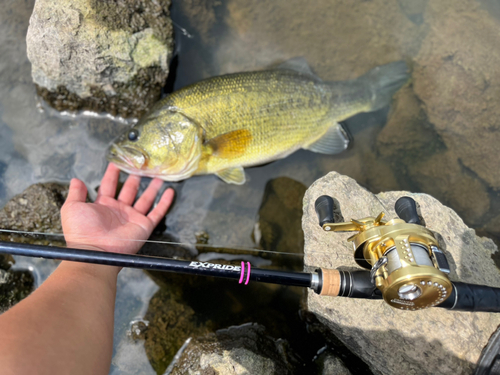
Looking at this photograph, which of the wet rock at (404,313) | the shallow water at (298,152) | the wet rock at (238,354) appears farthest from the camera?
the shallow water at (298,152)

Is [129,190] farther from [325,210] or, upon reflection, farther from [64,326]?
[325,210]

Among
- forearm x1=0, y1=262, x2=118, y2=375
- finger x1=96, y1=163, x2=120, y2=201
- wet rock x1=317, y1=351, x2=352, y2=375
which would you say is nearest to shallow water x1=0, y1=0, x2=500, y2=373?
finger x1=96, y1=163, x2=120, y2=201

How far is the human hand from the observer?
2.61 metres

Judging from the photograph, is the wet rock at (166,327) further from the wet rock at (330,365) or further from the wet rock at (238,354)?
the wet rock at (330,365)

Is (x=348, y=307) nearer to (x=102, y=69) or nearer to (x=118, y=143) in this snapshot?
(x=118, y=143)

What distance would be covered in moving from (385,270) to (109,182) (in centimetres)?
264

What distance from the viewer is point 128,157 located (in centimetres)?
302

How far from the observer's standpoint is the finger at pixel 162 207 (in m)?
3.13

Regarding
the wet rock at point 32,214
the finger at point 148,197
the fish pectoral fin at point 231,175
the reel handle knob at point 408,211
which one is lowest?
the wet rock at point 32,214

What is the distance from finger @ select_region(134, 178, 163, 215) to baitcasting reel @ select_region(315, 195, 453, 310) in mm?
1937

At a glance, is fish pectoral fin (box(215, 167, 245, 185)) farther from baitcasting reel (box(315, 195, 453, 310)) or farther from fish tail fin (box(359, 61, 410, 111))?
fish tail fin (box(359, 61, 410, 111))

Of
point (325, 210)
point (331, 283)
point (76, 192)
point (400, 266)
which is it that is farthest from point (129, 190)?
point (400, 266)

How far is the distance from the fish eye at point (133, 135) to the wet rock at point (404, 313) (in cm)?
170

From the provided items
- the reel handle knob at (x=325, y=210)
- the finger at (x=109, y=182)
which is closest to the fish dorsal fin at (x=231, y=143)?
the finger at (x=109, y=182)
